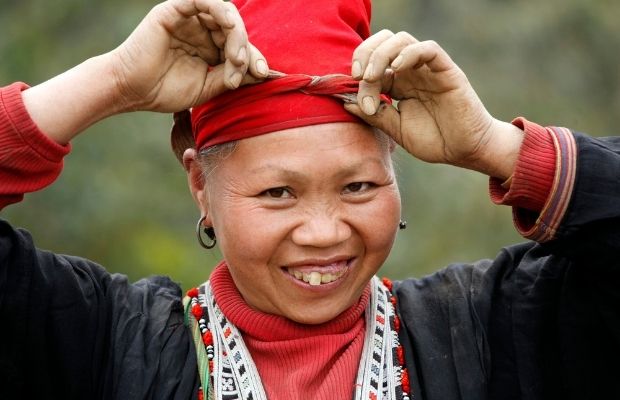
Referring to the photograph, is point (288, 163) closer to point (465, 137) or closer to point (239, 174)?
point (239, 174)

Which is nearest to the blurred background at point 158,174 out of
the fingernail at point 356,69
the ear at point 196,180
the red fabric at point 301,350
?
the ear at point 196,180

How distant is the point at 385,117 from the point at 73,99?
76 centimetres

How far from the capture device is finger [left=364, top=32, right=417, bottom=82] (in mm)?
2768

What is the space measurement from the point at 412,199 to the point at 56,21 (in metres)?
2.47

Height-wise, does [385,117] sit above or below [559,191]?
above

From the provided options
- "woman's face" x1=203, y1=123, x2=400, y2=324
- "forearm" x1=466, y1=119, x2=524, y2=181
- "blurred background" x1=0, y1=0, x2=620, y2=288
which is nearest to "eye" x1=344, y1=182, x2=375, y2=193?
"woman's face" x1=203, y1=123, x2=400, y2=324

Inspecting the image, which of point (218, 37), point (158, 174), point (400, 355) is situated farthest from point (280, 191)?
point (158, 174)

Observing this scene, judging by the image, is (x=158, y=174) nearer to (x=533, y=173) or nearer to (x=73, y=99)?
(x=73, y=99)

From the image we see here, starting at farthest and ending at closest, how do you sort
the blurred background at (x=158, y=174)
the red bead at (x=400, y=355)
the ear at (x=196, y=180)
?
the blurred background at (x=158, y=174)
the ear at (x=196, y=180)
the red bead at (x=400, y=355)

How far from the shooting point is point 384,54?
277cm

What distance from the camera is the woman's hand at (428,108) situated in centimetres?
278

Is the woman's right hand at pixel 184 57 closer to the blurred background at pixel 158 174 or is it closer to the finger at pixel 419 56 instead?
the finger at pixel 419 56

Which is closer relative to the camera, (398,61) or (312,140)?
(398,61)

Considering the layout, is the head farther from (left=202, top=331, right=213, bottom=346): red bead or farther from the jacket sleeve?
the jacket sleeve
